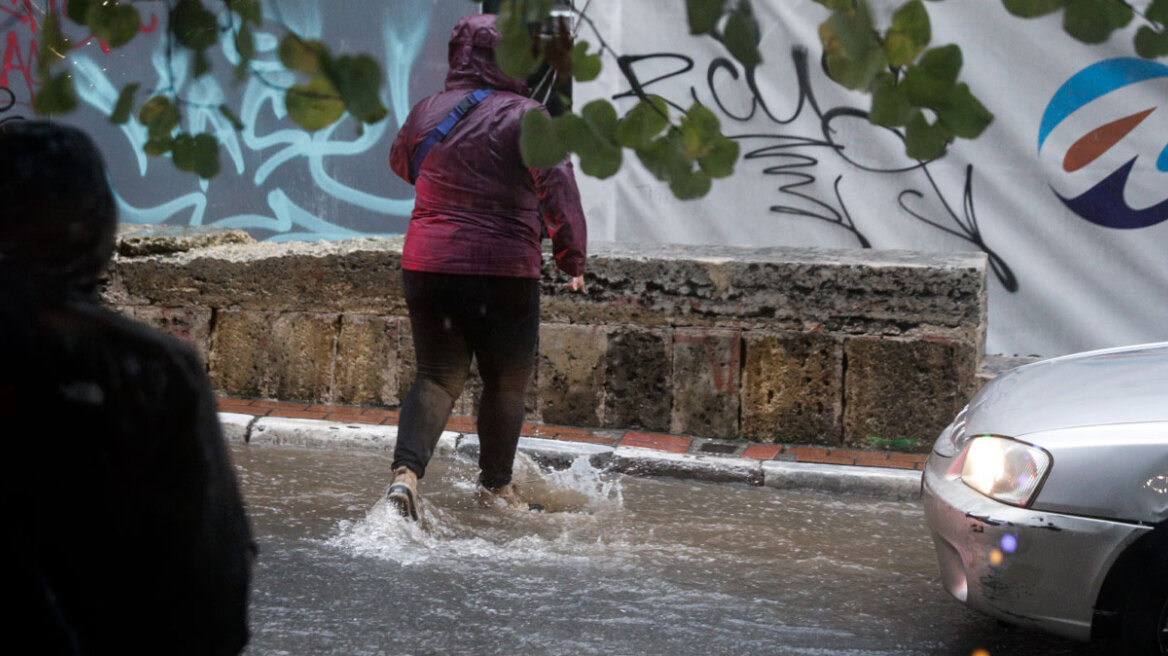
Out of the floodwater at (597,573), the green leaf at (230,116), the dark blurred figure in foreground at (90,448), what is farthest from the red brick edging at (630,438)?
the dark blurred figure in foreground at (90,448)

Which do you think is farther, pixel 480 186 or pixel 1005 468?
pixel 480 186

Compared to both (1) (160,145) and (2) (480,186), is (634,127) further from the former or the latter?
(2) (480,186)

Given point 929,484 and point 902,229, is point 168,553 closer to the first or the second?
point 929,484

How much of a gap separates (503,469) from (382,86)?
11.8 ft

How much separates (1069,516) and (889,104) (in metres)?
2.12

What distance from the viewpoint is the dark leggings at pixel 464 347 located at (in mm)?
4891

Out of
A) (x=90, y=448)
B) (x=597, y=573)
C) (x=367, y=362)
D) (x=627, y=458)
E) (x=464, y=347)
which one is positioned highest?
(x=90, y=448)

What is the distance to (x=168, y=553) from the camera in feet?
5.30

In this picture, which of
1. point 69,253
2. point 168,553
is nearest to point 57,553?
point 168,553

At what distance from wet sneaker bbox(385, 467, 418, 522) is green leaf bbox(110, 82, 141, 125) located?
10.3 ft

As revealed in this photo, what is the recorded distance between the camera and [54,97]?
76.4 inches

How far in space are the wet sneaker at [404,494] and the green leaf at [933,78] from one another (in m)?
3.52

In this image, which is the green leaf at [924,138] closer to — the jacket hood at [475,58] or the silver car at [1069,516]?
the silver car at [1069,516]

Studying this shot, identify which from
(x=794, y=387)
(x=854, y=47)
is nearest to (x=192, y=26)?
(x=854, y=47)
